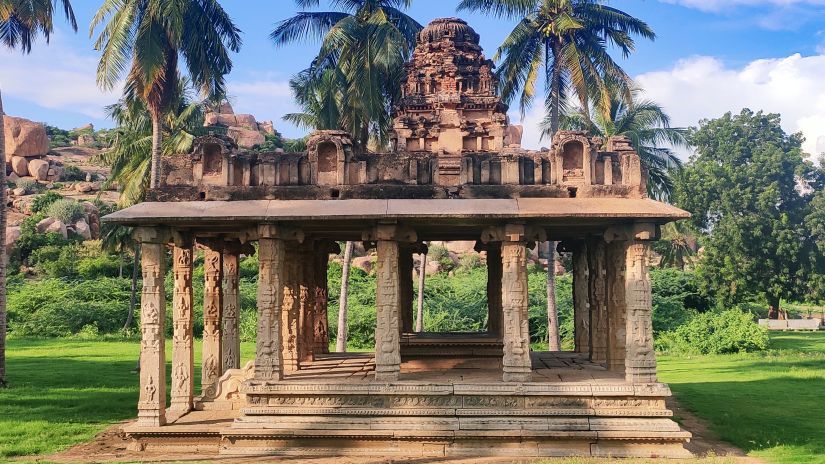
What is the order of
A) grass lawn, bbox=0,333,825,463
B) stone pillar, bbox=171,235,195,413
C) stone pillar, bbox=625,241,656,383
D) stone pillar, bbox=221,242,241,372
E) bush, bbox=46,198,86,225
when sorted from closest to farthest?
1. stone pillar, bbox=625,241,656,383
2. grass lawn, bbox=0,333,825,463
3. stone pillar, bbox=171,235,195,413
4. stone pillar, bbox=221,242,241,372
5. bush, bbox=46,198,86,225

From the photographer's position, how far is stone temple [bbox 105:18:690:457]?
983 cm

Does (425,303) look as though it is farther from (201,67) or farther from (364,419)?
(364,419)

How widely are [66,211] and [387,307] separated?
1465 inches

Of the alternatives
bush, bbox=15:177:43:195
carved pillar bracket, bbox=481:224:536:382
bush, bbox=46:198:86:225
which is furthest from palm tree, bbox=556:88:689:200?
bush, bbox=15:177:43:195

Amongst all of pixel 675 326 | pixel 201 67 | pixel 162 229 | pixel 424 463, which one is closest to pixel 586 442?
pixel 424 463

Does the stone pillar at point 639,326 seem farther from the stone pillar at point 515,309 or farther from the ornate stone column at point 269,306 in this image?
the ornate stone column at point 269,306

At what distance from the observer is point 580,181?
10586 millimetres

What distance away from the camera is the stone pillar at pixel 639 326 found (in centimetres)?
1002

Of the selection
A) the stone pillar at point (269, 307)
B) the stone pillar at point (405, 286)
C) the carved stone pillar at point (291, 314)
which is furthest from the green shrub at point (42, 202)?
the stone pillar at point (269, 307)

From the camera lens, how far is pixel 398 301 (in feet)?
34.7

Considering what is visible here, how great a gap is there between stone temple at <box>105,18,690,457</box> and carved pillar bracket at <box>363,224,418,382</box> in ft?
0.07

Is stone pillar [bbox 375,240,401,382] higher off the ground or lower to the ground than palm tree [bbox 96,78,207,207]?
lower

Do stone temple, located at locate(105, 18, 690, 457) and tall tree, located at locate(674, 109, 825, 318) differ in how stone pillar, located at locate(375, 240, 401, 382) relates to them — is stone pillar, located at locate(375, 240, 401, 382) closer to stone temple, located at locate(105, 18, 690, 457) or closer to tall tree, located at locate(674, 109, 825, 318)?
stone temple, located at locate(105, 18, 690, 457)

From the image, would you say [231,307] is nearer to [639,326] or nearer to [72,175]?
[639,326]
